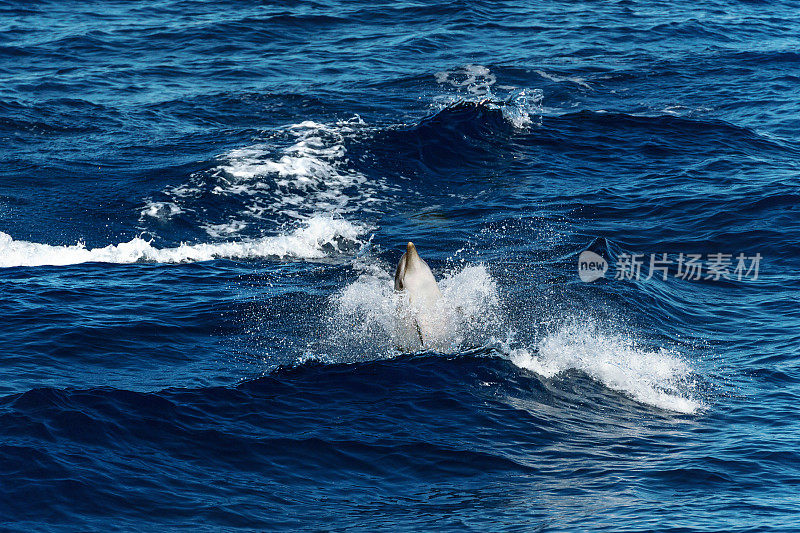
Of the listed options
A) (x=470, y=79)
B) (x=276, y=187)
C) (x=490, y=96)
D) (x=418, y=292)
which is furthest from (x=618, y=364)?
(x=470, y=79)

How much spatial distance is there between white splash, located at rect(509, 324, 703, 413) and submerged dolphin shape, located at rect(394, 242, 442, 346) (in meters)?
1.44

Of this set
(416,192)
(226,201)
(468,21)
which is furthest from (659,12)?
(226,201)

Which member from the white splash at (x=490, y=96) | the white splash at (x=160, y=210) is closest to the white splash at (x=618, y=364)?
the white splash at (x=160, y=210)

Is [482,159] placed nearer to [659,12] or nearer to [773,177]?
[773,177]

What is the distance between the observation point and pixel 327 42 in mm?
37000

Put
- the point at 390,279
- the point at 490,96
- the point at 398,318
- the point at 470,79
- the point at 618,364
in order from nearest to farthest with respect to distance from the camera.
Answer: the point at 618,364, the point at 398,318, the point at 390,279, the point at 490,96, the point at 470,79

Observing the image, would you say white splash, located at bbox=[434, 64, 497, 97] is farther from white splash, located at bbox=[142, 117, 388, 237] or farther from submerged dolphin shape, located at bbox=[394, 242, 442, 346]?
submerged dolphin shape, located at bbox=[394, 242, 442, 346]

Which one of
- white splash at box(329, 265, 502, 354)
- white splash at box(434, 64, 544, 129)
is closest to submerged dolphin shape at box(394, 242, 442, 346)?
white splash at box(329, 265, 502, 354)

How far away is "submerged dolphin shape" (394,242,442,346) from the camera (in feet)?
51.2

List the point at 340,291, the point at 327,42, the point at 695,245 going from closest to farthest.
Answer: the point at 340,291
the point at 695,245
the point at 327,42

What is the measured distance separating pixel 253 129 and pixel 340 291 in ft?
36.4

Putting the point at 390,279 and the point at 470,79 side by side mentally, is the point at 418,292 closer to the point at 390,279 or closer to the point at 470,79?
the point at 390,279

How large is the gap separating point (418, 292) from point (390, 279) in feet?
7.66

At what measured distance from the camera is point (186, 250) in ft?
66.8
